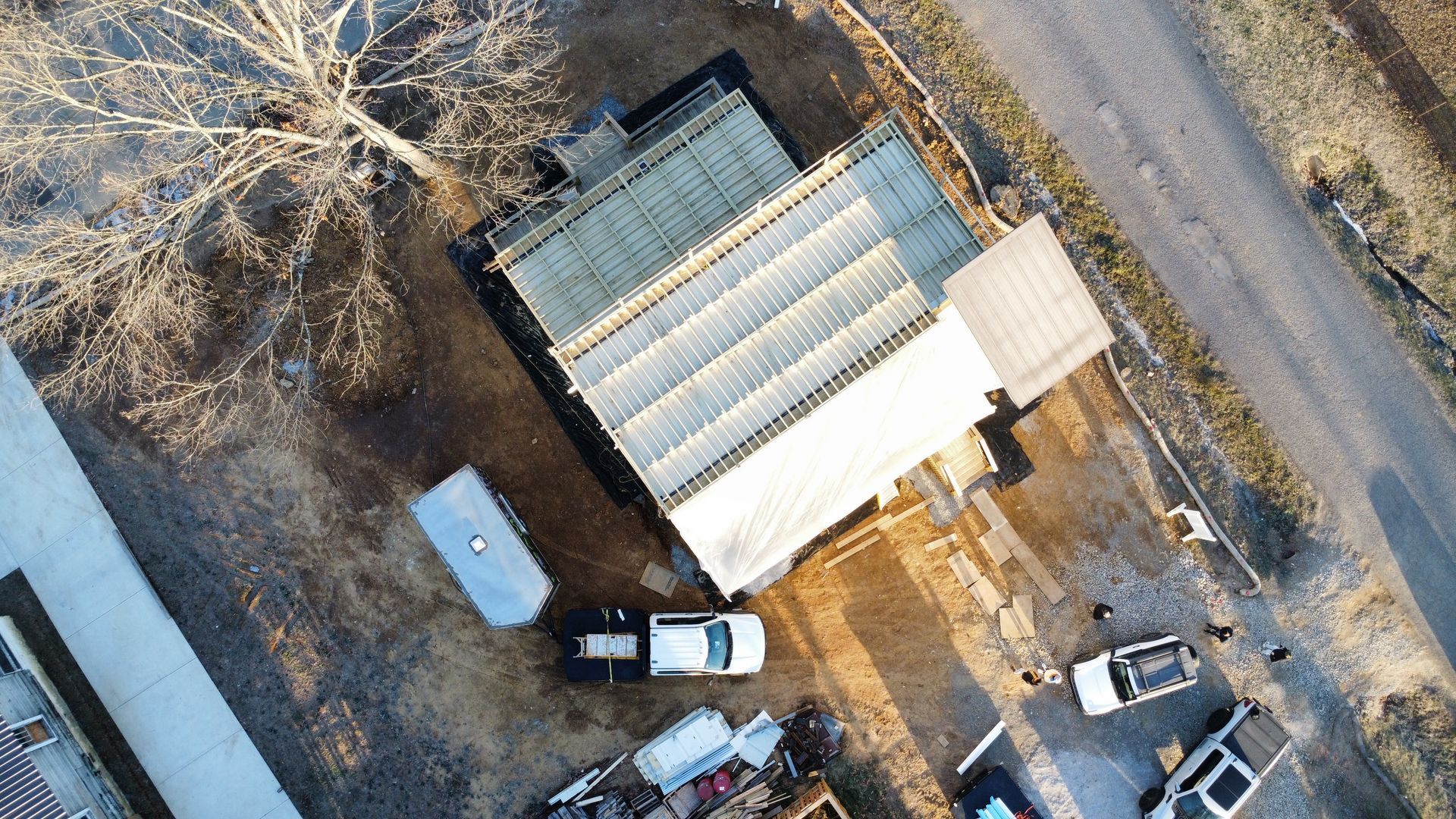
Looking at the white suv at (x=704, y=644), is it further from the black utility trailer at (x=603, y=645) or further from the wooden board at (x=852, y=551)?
the wooden board at (x=852, y=551)

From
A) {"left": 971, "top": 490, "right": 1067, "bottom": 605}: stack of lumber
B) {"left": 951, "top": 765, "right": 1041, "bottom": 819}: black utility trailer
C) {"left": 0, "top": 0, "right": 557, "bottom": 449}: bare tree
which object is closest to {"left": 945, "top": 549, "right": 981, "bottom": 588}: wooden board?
{"left": 971, "top": 490, "right": 1067, "bottom": 605}: stack of lumber

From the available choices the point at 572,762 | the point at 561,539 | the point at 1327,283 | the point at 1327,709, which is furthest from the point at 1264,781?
the point at 561,539

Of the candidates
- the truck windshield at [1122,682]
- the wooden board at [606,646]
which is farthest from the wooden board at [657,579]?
the truck windshield at [1122,682]

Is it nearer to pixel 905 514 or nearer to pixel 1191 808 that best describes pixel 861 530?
pixel 905 514

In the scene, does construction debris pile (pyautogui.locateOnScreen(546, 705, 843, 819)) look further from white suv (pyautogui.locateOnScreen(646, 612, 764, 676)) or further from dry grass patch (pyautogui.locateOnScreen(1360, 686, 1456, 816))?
dry grass patch (pyautogui.locateOnScreen(1360, 686, 1456, 816))

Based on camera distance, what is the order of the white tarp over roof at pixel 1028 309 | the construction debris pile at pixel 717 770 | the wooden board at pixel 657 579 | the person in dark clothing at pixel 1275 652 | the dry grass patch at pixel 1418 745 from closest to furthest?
the white tarp over roof at pixel 1028 309 < the construction debris pile at pixel 717 770 < the wooden board at pixel 657 579 < the person in dark clothing at pixel 1275 652 < the dry grass patch at pixel 1418 745

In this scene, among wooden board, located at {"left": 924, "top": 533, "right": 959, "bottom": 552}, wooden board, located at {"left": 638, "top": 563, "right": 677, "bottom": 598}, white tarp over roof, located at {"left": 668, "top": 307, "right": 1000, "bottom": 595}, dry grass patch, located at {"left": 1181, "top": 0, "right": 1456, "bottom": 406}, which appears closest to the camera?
white tarp over roof, located at {"left": 668, "top": 307, "right": 1000, "bottom": 595}

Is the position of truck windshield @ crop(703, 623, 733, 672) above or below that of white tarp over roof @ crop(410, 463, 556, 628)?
below
